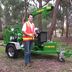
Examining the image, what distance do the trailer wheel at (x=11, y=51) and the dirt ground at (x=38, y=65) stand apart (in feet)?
0.64

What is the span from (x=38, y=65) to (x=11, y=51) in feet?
6.19

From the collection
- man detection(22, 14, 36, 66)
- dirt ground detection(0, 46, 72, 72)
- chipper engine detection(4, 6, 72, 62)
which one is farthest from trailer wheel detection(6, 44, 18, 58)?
man detection(22, 14, 36, 66)

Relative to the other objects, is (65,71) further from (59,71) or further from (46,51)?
(46,51)

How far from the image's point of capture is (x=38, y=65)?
30.4ft

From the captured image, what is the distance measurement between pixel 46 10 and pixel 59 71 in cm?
338

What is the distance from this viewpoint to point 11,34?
11.4 meters

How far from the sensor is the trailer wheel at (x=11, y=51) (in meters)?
10.6

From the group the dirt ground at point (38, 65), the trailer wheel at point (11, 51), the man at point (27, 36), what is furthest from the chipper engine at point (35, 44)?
the man at point (27, 36)

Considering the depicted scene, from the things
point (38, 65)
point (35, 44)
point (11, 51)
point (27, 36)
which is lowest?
point (38, 65)

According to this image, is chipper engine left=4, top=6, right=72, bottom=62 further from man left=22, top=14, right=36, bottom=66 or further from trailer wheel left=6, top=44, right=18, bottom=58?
man left=22, top=14, right=36, bottom=66

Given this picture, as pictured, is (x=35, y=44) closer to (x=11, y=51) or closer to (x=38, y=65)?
(x=11, y=51)

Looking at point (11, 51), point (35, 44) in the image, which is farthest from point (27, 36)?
point (11, 51)

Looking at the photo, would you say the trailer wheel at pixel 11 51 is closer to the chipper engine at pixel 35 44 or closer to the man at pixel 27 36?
the chipper engine at pixel 35 44

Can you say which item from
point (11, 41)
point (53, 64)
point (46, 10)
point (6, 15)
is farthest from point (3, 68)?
point (6, 15)
